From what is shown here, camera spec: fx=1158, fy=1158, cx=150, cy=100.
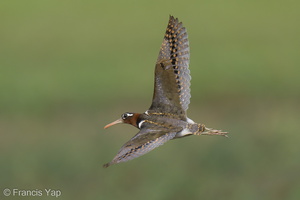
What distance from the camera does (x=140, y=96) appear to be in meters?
19.8

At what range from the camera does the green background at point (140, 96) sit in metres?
14.3

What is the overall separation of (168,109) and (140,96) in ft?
31.2

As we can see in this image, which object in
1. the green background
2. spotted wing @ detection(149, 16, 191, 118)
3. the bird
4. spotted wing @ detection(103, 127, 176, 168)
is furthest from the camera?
the green background

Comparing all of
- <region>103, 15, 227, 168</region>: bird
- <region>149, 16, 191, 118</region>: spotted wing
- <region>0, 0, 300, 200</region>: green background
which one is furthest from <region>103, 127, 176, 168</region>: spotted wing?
<region>0, 0, 300, 200</region>: green background

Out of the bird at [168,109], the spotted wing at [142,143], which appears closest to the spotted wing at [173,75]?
the bird at [168,109]

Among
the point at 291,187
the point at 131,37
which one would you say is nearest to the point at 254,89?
the point at 131,37

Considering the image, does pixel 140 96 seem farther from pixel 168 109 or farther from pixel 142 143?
pixel 142 143

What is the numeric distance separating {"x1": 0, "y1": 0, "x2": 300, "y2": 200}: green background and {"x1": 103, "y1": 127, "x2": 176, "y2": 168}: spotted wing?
13.7ft

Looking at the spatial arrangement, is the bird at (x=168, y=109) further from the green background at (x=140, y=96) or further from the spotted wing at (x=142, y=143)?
the green background at (x=140, y=96)

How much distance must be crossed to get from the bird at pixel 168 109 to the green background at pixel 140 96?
11.4 ft

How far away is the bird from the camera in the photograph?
31.2 feet

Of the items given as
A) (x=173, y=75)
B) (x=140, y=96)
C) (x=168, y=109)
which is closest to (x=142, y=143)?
(x=168, y=109)

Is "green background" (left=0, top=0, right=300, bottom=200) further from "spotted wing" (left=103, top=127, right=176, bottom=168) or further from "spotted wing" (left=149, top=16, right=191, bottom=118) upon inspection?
"spotted wing" (left=103, top=127, right=176, bottom=168)

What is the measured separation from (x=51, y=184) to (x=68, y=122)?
375 centimetres
